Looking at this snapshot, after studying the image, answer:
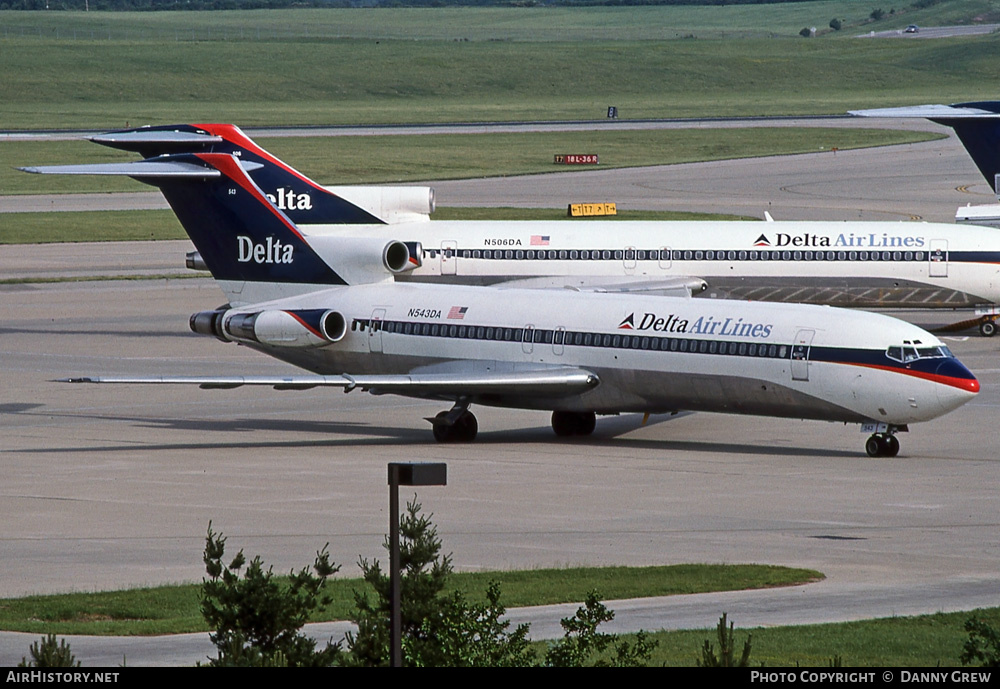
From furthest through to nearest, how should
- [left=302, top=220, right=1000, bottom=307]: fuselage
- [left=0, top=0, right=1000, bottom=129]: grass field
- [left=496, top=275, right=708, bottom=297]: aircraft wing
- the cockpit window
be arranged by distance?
1. [left=0, top=0, right=1000, bottom=129]: grass field
2. [left=302, top=220, right=1000, bottom=307]: fuselage
3. [left=496, top=275, right=708, bottom=297]: aircraft wing
4. the cockpit window

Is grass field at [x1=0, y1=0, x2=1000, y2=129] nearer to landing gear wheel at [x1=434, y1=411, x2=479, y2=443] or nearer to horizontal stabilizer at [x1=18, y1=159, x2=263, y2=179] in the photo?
horizontal stabilizer at [x1=18, y1=159, x2=263, y2=179]

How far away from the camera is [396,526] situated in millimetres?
12320

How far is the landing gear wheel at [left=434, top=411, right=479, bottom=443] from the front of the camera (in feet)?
112

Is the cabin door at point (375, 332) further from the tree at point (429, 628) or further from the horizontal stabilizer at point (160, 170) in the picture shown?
the tree at point (429, 628)

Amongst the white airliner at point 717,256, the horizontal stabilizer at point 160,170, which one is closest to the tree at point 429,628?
the horizontal stabilizer at point 160,170

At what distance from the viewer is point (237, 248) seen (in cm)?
3838

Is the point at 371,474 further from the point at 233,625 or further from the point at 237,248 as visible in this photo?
the point at 233,625

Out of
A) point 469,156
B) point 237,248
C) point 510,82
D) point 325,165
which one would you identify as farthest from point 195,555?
point 510,82

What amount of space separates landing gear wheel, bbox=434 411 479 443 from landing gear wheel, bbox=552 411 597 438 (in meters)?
1.83

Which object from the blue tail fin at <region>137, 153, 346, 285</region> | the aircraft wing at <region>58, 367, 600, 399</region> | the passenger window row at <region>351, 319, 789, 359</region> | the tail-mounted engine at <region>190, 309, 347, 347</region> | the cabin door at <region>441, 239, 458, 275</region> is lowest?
the aircraft wing at <region>58, 367, 600, 399</region>

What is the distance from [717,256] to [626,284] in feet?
10.3

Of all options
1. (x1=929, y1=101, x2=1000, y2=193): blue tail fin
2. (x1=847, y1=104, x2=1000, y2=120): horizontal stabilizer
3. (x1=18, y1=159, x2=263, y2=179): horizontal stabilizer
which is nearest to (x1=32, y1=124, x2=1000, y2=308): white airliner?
(x1=929, y1=101, x2=1000, y2=193): blue tail fin

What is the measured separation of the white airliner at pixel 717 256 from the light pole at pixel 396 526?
3413 cm
